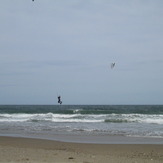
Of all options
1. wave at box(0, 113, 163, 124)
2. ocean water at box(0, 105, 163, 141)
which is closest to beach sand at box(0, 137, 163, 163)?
ocean water at box(0, 105, 163, 141)

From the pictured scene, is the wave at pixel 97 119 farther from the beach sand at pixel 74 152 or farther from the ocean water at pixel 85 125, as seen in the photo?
the beach sand at pixel 74 152

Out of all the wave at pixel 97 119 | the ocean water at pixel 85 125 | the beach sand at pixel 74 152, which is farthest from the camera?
the wave at pixel 97 119

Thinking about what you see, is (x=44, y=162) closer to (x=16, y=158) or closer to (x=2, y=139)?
(x=16, y=158)

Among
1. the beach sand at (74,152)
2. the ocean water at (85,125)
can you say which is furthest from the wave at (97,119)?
the beach sand at (74,152)

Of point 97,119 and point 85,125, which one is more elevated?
point 97,119

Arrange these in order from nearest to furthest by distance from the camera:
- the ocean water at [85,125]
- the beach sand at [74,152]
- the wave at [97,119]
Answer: the beach sand at [74,152] → the ocean water at [85,125] → the wave at [97,119]

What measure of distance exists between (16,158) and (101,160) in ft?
7.28

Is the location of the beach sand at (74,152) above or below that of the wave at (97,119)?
below

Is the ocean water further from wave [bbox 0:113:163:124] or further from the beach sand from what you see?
the beach sand

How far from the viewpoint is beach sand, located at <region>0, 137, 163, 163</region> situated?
29.8ft

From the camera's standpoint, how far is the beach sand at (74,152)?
9.09 metres

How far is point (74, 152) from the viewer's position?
1101 centimetres

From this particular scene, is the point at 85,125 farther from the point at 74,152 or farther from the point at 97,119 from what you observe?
the point at 74,152

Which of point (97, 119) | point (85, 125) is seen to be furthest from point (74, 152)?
point (97, 119)
